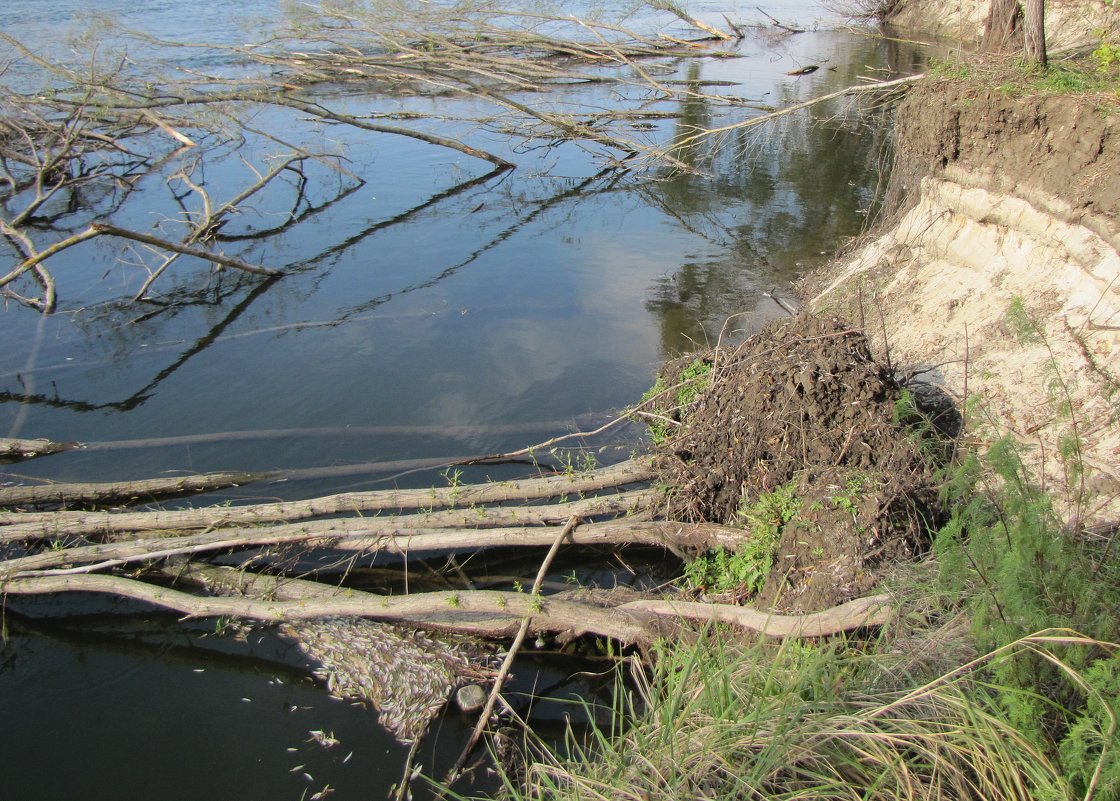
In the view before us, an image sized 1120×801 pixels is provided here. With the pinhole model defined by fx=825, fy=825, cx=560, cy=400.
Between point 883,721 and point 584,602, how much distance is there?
222 centimetres

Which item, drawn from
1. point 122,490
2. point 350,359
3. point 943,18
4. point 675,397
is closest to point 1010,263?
point 675,397

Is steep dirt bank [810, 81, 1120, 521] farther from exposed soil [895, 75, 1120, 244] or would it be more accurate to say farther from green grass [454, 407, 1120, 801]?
green grass [454, 407, 1120, 801]

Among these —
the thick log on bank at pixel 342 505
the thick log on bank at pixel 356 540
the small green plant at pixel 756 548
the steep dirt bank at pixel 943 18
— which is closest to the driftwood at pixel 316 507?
the thick log on bank at pixel 342 505

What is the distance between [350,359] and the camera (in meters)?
8.93

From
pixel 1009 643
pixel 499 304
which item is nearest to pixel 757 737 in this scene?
pixel 1009 643

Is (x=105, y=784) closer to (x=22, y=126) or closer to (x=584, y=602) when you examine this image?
(x=584, y=602)

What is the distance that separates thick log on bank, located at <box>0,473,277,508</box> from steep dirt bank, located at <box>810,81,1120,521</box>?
5.05 metres

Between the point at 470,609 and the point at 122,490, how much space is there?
3.31m

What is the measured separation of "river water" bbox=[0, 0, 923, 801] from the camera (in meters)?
4.55

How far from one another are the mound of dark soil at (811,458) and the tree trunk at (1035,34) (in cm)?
418

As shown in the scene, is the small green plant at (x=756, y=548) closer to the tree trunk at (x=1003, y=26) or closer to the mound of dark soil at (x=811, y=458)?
the mound of dark soil at (x=811, y=458)

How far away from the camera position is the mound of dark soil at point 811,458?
15.0 feet

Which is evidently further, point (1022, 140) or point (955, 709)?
point (1022, 140)

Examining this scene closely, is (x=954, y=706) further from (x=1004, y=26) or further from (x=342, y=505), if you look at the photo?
(x=1004, y=26)
